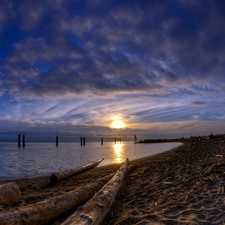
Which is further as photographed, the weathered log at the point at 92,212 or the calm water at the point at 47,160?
the calm water at the point at 47,160

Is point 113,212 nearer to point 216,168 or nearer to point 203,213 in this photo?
point 203,213

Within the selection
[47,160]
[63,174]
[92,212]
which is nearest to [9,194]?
[92,212]

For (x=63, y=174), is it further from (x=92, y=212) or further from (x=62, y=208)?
(x=92, y=212)

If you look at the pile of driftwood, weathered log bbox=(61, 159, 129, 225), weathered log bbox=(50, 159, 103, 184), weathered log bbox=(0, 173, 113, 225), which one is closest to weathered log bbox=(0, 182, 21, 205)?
the pile of driftwood

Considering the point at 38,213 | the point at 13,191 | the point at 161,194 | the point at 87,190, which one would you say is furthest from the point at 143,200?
the point at 13,191

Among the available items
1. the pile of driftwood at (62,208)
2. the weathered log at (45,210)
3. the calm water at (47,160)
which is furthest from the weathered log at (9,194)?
the calm water at (47,160)

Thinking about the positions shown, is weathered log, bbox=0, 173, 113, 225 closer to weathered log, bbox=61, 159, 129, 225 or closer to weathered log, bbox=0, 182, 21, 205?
weathered log, bbox=61, 159, 129, 225

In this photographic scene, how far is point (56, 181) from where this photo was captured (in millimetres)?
11070

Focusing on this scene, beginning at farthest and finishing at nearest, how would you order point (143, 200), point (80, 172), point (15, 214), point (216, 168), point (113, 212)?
1. point (80, 172)
2. point (216, 168)
3. point (143, 200)
4. point (113, 212)
5. point (15, 214)

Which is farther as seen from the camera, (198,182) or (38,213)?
(198,182)

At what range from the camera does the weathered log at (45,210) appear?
4237mm

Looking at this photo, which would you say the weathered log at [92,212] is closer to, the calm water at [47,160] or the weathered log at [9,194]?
the weathered log at [9,194]

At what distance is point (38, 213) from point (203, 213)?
372cm

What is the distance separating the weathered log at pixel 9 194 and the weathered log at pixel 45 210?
1.93 metres
